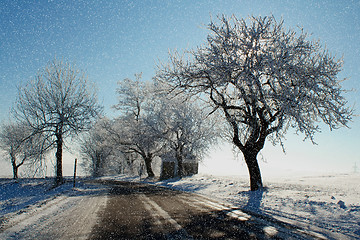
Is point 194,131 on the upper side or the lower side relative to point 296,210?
upper

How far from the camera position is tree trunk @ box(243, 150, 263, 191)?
10891mm

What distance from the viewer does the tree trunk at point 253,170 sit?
35.7ft

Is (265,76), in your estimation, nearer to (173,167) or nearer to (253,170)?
(253,170)

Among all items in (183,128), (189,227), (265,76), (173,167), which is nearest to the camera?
(189,227)

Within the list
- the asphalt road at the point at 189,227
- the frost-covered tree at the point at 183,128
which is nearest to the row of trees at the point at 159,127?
the frost-covered tree at the point at 183,128

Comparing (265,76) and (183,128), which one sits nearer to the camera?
(265,76)

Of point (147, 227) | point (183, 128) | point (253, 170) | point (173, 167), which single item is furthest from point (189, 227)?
point (173, 167)

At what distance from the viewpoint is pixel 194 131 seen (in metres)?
23.8

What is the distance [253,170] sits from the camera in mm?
11062

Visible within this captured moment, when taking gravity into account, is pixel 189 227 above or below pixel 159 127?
below

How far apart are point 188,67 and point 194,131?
1323cm

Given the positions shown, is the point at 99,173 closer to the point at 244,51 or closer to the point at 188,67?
the point at 188,67

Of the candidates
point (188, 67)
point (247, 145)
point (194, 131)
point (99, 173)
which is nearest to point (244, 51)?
point (188, 67)

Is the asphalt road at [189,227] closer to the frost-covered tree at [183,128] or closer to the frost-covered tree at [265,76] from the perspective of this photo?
the frost-covered tree at [265,76]
